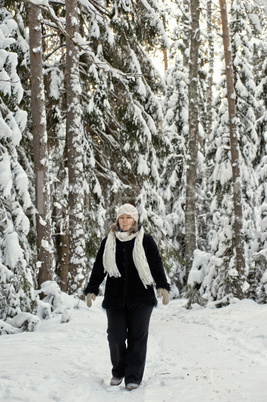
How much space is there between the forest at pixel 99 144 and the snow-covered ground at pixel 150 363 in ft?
3.57

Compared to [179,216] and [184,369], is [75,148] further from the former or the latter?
[179,216]

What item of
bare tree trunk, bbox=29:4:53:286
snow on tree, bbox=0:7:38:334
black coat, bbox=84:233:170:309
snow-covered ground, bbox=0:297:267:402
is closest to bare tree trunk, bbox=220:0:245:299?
snow-covered ground, bbox=0:297:267:402

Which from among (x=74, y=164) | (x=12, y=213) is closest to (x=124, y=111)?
(x=74, y=164)

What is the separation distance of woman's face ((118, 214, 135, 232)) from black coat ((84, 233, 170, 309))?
0.53ft

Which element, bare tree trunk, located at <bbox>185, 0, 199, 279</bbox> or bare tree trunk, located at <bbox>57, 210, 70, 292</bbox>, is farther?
bare tree trunk, located at <bbox>185, 0, 199, 279</bbox>

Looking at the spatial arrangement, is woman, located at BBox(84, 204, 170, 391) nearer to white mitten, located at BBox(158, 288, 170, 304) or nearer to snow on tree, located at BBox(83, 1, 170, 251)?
white mitten, located at BBox(158, 288, 170, 304)

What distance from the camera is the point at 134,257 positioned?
4969 mm

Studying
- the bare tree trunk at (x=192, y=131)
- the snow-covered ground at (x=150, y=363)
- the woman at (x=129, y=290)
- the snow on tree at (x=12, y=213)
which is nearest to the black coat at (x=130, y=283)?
the woman at (x=129, y=290)

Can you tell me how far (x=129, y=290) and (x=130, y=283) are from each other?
0.28 ft

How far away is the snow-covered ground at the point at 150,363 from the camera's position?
164 inches

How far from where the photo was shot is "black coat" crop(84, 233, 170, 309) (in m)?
4.91

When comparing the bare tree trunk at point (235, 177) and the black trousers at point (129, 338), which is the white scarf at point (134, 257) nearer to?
the black trousers at point (129, 338)

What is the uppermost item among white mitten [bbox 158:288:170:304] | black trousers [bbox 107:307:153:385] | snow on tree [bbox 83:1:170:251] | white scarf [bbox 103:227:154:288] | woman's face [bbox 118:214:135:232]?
snow on tree [bbox 83:1:170:251]

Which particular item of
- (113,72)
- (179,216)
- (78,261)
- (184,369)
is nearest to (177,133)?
(179,216)
